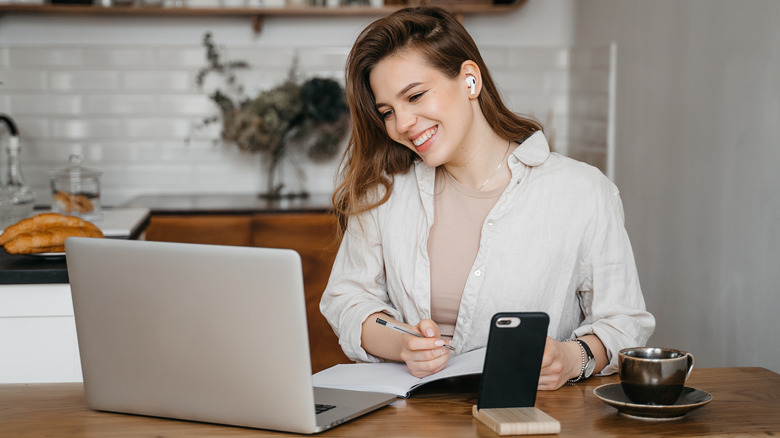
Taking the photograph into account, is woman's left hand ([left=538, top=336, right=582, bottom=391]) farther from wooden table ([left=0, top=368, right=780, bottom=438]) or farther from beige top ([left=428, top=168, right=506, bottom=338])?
beige top ([left=428, top=168, right=506, bottom=338])

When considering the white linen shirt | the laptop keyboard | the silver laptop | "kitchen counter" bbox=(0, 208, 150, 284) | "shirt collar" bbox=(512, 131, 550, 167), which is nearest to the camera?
the silver laptop

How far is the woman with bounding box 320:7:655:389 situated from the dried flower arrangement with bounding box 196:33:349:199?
1.84 m

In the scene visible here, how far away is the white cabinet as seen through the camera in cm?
198

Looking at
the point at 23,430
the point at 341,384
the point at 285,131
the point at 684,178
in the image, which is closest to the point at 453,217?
the point at 341,384

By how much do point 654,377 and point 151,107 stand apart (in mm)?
3199

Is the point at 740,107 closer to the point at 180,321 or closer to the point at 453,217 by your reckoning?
the point at 453,217

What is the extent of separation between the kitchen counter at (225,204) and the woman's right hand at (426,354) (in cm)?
177

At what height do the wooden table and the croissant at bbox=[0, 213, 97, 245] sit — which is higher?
the croissant at bbox=[0, 213, 97, 245]

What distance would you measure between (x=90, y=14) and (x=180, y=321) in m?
3.05

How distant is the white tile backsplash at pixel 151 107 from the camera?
3805 millimetres

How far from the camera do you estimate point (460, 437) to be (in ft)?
3.62

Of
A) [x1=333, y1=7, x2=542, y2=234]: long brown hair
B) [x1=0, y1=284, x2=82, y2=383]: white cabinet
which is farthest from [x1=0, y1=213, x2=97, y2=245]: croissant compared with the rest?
[x1=333, y1=7, x2=542, y2=234]: long brown hair

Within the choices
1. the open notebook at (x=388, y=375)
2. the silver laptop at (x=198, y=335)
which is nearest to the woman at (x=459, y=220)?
the open notebook at (x=388, y=375)

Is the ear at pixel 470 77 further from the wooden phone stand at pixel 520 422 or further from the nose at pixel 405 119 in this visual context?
the wooden phone stand at pixel 520 422
